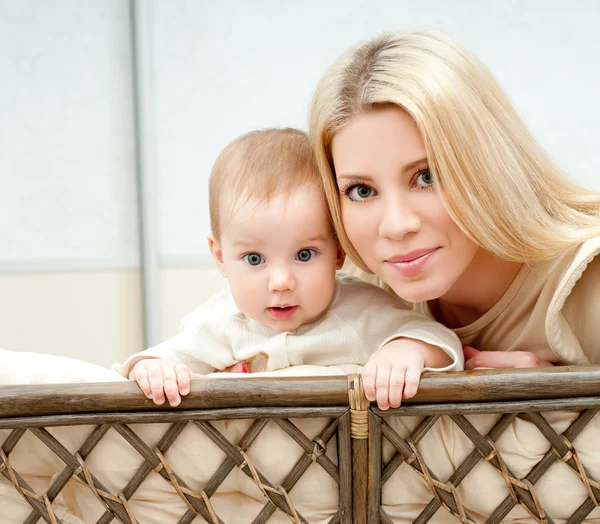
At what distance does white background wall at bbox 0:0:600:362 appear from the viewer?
2.06m

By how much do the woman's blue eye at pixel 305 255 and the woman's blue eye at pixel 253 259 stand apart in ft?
0.16

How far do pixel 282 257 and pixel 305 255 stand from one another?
36 mm

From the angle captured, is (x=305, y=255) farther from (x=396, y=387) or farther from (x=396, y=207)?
(x=396, y=387)

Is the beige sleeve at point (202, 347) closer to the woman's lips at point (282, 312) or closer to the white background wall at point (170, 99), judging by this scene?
the woman's lips at point (282, 312)

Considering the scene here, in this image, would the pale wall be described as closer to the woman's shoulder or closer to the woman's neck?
the woman's neck

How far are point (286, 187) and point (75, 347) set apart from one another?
5.10ft

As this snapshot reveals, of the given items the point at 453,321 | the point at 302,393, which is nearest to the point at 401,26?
the point at 453,321

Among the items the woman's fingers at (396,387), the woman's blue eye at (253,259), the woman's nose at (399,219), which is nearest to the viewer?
the woman's fingers at (396,387)

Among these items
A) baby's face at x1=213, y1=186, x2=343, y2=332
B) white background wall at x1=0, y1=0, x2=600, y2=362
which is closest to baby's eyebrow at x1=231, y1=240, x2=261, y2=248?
baby's face at x1=213, y1=186, x2=343, y2=332

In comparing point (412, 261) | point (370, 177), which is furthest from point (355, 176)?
point (412, 261)

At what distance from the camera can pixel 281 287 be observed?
865 mm

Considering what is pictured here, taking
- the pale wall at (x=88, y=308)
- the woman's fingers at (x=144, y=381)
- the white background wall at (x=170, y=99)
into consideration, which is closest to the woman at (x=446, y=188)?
the woman's fingers at (x=144, y=381)

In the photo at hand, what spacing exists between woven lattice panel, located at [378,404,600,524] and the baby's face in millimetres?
252

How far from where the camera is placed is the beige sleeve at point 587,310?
0.85 m
